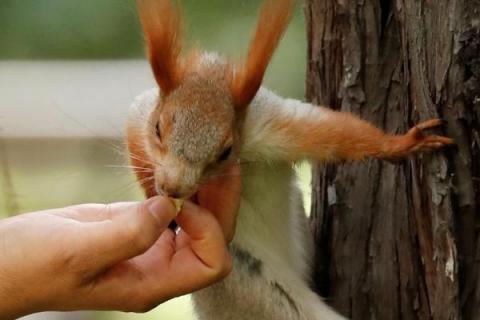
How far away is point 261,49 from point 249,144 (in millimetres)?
195

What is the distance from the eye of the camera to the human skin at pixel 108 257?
1.18m

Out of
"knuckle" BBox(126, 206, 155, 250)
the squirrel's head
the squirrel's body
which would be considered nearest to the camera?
"knuckle" BBox(126, 206, 155, 250)

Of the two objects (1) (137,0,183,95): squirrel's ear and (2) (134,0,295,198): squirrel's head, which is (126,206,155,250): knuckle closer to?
(2) (134,0,295,198): squirrel's head

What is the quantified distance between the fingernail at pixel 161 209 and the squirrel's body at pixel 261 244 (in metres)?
0.28

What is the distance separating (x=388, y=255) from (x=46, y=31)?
102 cm

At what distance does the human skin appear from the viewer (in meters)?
1.18

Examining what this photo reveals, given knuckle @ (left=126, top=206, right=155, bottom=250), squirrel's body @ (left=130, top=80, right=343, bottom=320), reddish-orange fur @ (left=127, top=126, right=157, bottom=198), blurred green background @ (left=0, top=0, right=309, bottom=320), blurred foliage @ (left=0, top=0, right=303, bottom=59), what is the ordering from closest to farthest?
knuckle @ (left=126, top=206, right=155, bottom=250) < reddish-orange fur @ (left=127, top=126, right=157, bottom=198) < squirrel's body @ (left=130, top=80, right=343, bottom=320) < blurred green background @ (left=0, top=0, right=309, bottom=320) < blurred foliage @ (left=0, top=0, right=303, bottom=59)

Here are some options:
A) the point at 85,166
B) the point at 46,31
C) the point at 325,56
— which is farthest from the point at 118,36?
the point at 325,56

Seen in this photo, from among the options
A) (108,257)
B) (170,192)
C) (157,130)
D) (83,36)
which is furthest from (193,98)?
(83,36)

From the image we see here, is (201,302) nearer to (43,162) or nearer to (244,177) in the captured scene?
(244,177)

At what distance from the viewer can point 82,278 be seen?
120cm

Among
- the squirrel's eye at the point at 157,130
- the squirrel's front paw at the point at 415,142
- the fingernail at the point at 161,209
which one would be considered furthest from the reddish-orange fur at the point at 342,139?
the fingernail at the point at 161,209

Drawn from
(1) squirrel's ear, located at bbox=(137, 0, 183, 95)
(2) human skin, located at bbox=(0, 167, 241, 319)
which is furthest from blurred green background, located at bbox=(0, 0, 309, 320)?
(2) human skin, located at bbox=(0, 167, 241, 319)

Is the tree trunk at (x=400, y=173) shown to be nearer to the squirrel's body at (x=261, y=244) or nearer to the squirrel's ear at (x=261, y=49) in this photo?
the squirrel's body at (x=261, y=244)
